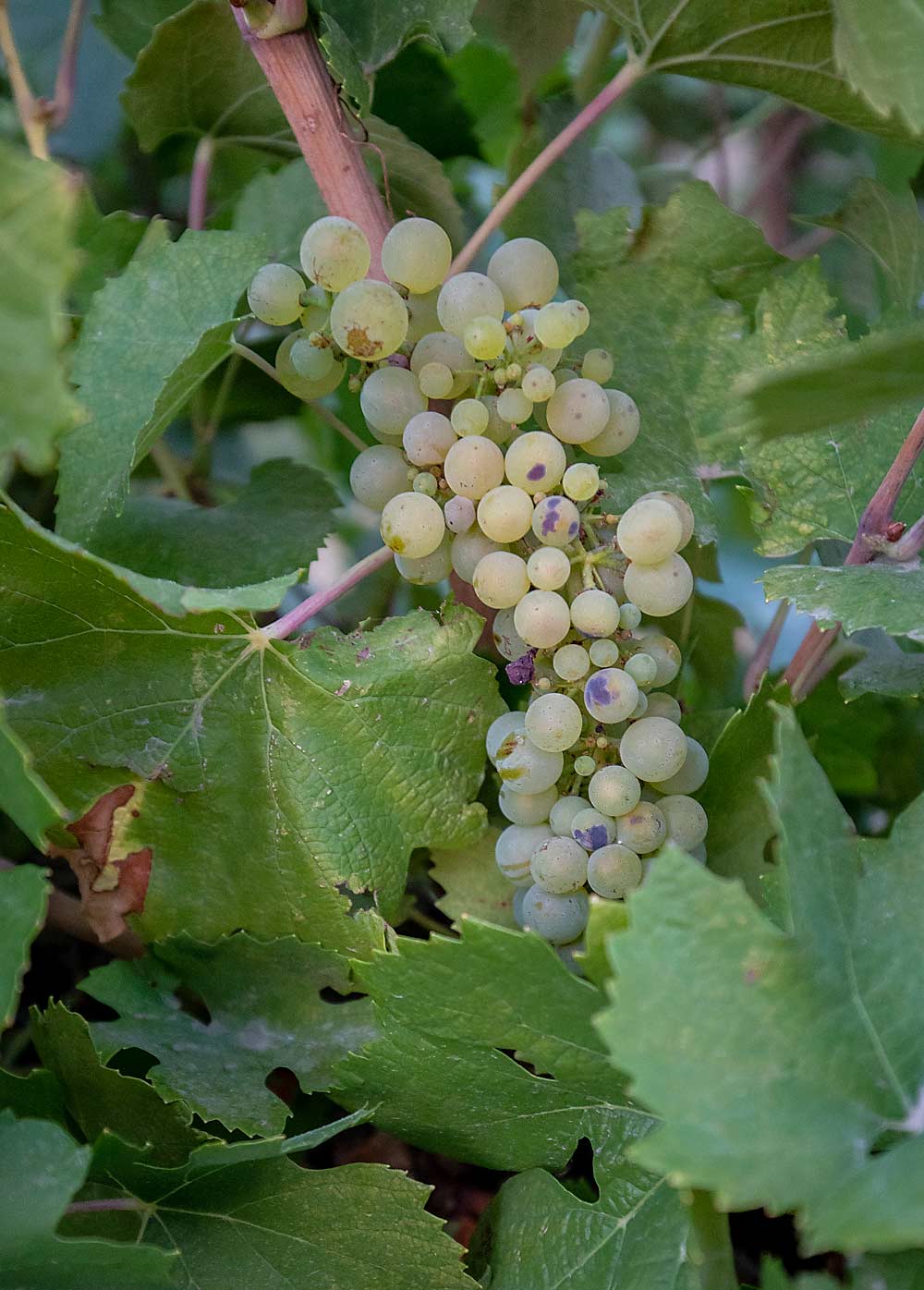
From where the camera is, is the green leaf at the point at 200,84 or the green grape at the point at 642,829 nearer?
the green grape at the point at 642,829

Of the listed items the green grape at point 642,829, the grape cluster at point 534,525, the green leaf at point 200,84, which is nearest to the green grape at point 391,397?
the grape cluster at point 534,525

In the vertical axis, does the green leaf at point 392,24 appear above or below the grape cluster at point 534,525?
above

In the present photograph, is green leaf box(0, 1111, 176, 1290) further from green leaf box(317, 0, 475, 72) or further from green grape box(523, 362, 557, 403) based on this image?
green leaf box(317, 0, 475, 72)

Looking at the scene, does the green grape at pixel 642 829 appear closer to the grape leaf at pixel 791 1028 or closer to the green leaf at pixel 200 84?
the grape leaf at pixel 791 1028

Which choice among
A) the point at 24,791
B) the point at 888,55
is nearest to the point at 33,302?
the point at 24,791

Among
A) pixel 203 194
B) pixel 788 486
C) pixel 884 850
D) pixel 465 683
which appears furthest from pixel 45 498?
pixel 884 850

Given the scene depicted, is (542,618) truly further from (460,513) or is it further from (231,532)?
(231,532)

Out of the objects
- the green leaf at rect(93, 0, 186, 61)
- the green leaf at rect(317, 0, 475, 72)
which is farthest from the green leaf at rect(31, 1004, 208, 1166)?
the green leaf at rect(93, 0, 186, 61)
